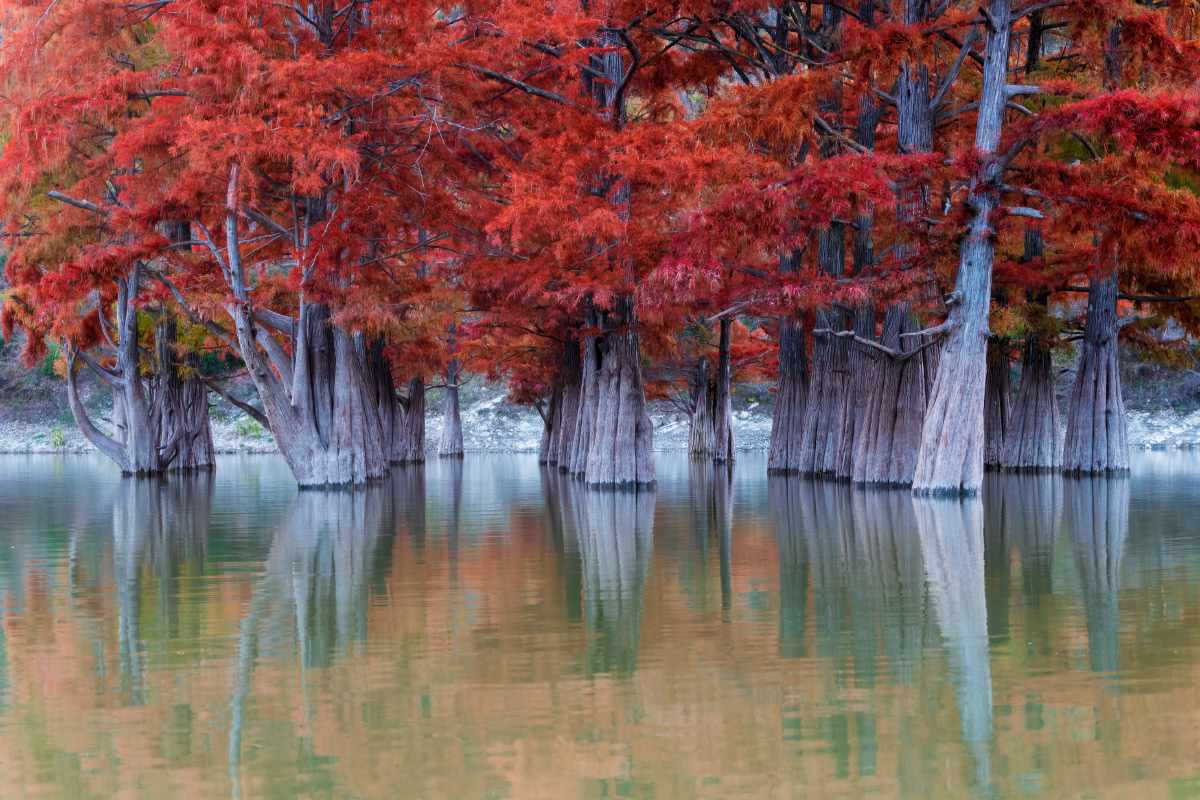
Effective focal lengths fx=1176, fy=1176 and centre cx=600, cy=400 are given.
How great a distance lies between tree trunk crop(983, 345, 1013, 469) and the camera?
26859 millimetres

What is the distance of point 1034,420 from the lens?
2492cm

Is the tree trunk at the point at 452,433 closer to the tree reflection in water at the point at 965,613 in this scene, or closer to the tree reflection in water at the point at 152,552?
the tree reflection in water at the point at 152,552

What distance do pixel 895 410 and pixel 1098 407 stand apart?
5937mm

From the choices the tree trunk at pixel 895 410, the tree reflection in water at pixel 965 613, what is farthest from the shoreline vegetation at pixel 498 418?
the tree reflection in water at pixel 965 613

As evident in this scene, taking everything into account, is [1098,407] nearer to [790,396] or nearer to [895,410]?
[895,410]

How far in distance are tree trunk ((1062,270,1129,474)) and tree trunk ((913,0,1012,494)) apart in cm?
778

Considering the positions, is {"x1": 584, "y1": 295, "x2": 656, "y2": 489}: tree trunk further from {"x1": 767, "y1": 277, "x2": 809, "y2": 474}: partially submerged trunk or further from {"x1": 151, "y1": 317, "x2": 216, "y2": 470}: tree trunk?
{"x1": 151, "y1": 317, "x2": 216, "y2": 470}: tree trunk

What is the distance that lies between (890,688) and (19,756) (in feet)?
11.8

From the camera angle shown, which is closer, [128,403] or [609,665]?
[609,665]

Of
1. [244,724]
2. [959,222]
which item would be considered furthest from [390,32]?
[244,724]

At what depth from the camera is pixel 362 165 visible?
67.1 ft

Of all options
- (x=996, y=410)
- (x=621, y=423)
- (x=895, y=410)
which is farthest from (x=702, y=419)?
(x=895, y=410)

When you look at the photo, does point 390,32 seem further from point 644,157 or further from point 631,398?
point 631,398

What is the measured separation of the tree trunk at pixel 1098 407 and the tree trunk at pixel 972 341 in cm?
778
